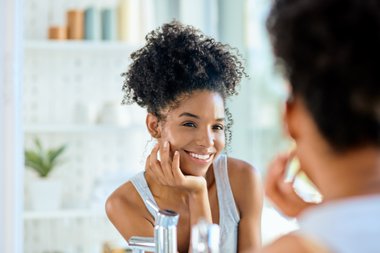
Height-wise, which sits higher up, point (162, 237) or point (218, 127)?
point (218, 127)

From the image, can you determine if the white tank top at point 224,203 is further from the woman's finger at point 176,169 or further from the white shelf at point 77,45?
the white shelf at point 77,45

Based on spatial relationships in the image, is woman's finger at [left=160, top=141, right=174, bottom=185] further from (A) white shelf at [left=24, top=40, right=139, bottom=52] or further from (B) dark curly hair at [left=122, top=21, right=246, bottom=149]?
(A) white shelf at [left=24, top=40, right=139, bottom=52]

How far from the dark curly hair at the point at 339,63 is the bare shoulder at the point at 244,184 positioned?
1.10 meters

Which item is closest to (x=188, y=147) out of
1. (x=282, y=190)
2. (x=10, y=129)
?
(x=282, y=190)

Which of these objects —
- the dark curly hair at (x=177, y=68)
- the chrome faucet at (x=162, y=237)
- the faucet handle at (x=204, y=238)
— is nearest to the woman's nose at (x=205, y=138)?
the dark curly hair at (x=177, y=68)

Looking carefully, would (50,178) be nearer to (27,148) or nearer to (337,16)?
(27,148)

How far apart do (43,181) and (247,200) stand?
1852 mm

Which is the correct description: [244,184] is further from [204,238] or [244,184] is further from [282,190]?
[282,190]

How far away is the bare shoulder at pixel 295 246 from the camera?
2.23 feet

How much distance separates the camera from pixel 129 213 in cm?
179

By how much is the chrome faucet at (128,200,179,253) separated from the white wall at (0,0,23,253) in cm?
179

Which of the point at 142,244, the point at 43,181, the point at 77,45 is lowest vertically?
the point at 142,244

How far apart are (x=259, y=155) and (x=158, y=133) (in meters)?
1.78

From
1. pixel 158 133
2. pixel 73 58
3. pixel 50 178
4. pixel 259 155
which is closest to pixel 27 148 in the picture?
pixel 50 178
